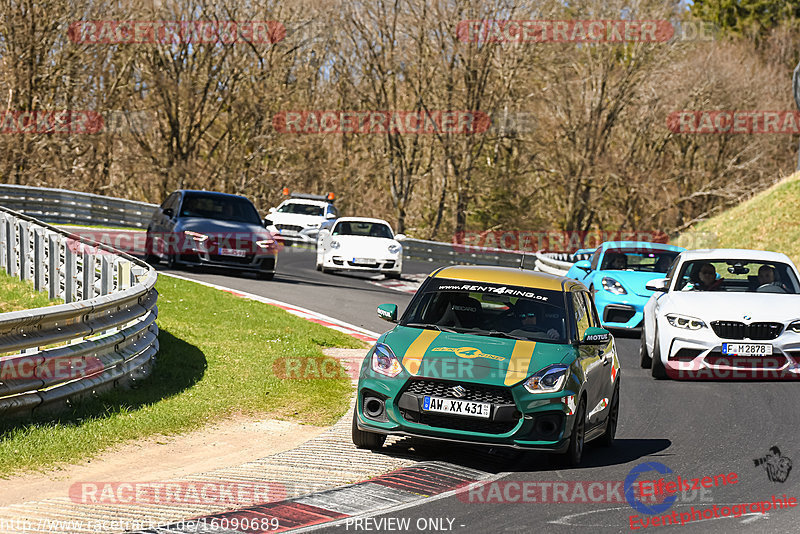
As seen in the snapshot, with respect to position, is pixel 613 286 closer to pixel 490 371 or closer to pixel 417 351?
pixel 417 351

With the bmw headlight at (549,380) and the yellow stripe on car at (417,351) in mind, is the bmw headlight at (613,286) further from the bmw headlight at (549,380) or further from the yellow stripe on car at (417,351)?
the bmw headlight at (549,380)

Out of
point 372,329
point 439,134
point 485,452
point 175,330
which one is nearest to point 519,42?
point 439,134

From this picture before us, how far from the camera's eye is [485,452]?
8852 mm

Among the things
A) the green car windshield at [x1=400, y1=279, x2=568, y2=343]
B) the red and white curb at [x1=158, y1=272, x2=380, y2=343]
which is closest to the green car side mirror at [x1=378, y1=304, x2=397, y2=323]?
the green car windshield at [x1=400, y1=279, x2=568, y2=343]

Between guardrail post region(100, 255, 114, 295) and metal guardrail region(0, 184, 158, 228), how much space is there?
69.8 ft

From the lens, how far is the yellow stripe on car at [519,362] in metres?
8.02

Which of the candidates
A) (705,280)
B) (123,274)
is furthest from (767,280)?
(123,274)

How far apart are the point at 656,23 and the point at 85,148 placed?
24.5 metres

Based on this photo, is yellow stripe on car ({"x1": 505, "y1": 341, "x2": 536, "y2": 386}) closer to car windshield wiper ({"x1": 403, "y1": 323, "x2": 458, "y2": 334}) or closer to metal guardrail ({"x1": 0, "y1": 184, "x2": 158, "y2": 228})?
car windshield wiper ({"x1": 403, "y1": 323, "x2": 458, "y2": 334})

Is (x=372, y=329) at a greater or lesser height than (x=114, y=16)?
lesser

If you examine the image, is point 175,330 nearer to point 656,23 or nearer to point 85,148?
point 85,148

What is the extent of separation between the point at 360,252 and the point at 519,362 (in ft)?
58.4

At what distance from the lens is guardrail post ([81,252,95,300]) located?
47.2 ft

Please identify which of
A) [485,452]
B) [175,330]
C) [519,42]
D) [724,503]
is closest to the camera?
[724,503]
